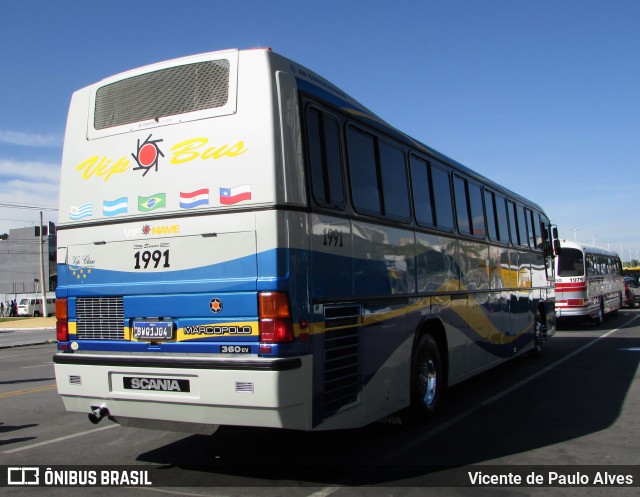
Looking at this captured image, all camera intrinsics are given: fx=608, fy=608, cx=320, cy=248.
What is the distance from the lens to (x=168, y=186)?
5.30 meters

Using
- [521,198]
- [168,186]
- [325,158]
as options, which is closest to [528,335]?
[521,198]

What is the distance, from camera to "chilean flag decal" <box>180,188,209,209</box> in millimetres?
5109

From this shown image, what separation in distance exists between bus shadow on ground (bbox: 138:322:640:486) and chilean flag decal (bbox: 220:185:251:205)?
7.91 ft

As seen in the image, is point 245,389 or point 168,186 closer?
point 245,389

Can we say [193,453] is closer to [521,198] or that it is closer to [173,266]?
[173,266]

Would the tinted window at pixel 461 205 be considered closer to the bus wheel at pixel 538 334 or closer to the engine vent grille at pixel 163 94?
the engine vent grille at pixel 163 94

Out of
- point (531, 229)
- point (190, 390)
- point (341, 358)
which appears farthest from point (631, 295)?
point (190, 390)

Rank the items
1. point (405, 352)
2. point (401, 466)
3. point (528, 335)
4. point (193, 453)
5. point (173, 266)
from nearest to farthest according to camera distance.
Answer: point (173, 266), point (401, 466), point (193, 453), point (405, 352), point (528, 335)

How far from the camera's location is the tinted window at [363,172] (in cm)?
593

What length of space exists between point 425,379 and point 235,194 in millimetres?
3656

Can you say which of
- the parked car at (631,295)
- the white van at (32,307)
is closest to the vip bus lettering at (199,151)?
the parked car at (631,295)

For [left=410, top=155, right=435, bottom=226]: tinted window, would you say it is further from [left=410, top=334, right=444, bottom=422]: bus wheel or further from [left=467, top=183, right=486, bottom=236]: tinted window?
[left=467, top=183, right=486, bottom=236]: tinted window

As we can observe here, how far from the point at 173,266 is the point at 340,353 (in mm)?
1635

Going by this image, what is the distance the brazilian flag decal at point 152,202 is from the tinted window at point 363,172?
5.80ft
